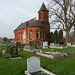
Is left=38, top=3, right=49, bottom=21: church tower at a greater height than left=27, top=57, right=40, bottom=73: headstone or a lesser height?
greater

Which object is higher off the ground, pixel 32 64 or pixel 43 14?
pixel 43 14

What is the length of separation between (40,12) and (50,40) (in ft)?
41.7

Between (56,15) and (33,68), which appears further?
(56,15)

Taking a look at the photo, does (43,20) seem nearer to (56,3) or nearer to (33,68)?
(56,3)

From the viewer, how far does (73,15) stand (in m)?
24.5

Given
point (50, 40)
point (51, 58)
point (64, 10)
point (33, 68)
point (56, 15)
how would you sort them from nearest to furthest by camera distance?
point (33, 68)
point (51, 58)
point (64, 10)
point (56, 15)
point (50, 40)

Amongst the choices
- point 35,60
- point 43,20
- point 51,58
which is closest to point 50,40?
point 43,20

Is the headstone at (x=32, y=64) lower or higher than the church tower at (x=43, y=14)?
lower

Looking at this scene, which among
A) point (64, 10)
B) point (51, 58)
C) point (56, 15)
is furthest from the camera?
point (56, 15)

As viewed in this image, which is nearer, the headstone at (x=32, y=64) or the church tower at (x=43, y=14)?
the headstone at (x=32, y=64)

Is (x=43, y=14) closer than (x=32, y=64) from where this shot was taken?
No

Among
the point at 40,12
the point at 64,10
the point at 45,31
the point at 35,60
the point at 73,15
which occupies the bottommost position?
the point at 35,60

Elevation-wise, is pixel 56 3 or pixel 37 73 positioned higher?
pixel 56 3

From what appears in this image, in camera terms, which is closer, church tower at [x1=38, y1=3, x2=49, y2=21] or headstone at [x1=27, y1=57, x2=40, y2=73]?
headstone at [x1=27, y1=57, x2=40, y2=73]
